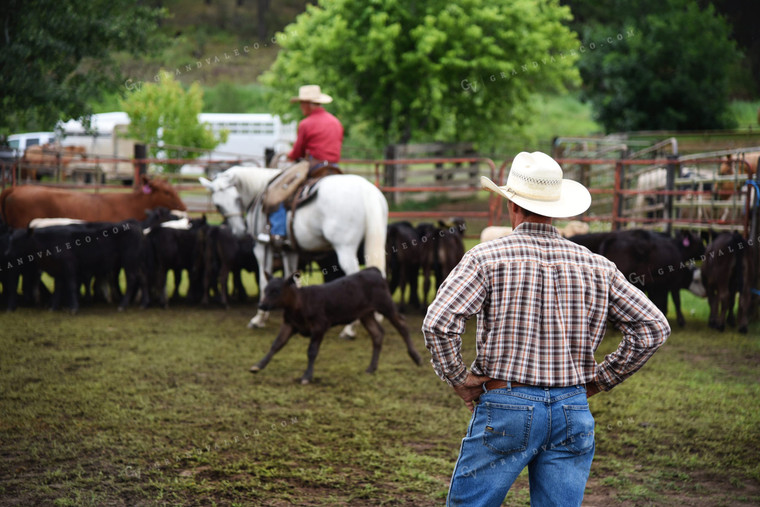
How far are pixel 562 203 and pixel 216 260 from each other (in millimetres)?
8478

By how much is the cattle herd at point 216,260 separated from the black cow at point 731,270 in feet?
0.04

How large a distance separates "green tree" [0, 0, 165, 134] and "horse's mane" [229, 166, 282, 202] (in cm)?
395

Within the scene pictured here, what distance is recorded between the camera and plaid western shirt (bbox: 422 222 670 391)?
246 cm

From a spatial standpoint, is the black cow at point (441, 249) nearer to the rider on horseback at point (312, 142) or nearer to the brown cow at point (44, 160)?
the rider on horseback at point (312, 142)

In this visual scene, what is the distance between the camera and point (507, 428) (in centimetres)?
245

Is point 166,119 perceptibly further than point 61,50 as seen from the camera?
Yes

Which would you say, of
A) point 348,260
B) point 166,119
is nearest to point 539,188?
point 348,260

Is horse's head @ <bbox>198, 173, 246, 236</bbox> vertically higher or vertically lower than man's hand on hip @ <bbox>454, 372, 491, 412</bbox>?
higher

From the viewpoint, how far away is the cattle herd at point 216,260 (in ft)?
29.1

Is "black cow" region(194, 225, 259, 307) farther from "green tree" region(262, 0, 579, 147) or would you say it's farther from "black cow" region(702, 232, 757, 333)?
"green tree" region(262, 0, 579, 147)

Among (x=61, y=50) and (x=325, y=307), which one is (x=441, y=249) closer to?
(x=325, y=307)

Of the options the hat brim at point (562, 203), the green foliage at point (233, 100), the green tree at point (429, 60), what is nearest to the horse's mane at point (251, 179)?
the hat brim at point (562, 203)

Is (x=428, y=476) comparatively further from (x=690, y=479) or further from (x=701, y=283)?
(x=701, y=283)

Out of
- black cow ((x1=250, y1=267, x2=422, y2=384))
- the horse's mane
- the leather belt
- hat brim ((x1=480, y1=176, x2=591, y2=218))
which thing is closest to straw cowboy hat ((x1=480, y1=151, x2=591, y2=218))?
hat brim ((x1=480, y1=176, x2=591, y2=218))
